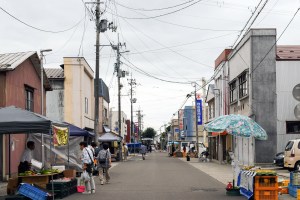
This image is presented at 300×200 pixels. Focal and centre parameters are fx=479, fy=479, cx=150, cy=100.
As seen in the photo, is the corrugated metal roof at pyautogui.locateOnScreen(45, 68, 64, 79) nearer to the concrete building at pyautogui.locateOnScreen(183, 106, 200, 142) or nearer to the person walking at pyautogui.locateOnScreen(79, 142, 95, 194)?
the person walking at pyautogui.locateOnScreen(79, 142, 95, 194)

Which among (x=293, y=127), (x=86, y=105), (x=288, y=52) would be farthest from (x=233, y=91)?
(x=86, y=105)

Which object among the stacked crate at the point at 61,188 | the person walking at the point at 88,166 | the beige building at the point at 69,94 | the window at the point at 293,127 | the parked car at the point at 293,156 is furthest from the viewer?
the beige building at the point at 69,94

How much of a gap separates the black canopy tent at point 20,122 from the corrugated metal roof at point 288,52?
20.3 m

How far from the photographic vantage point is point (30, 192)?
13078 millimetres

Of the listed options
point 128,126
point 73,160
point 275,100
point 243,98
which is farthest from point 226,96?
point 128,126

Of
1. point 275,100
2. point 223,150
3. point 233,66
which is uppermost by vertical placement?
point 233,66

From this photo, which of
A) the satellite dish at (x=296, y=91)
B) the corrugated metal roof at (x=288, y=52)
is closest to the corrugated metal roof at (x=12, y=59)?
the corrugated metal roof at (x=288, y=52)

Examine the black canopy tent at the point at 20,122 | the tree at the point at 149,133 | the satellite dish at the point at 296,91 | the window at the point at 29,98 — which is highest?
the satellite dish at the point at 296,91

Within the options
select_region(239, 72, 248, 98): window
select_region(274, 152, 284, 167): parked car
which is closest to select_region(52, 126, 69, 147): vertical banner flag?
select_region(274, 152, 284, 167): parked car

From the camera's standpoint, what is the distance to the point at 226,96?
40.6 m

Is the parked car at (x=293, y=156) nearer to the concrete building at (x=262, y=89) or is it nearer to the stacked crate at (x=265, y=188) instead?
the concrete building at (x=262, y=89)

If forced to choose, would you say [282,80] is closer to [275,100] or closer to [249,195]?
[275,100]

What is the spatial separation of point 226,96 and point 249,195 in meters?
27.1

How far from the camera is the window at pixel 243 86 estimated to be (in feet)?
107
